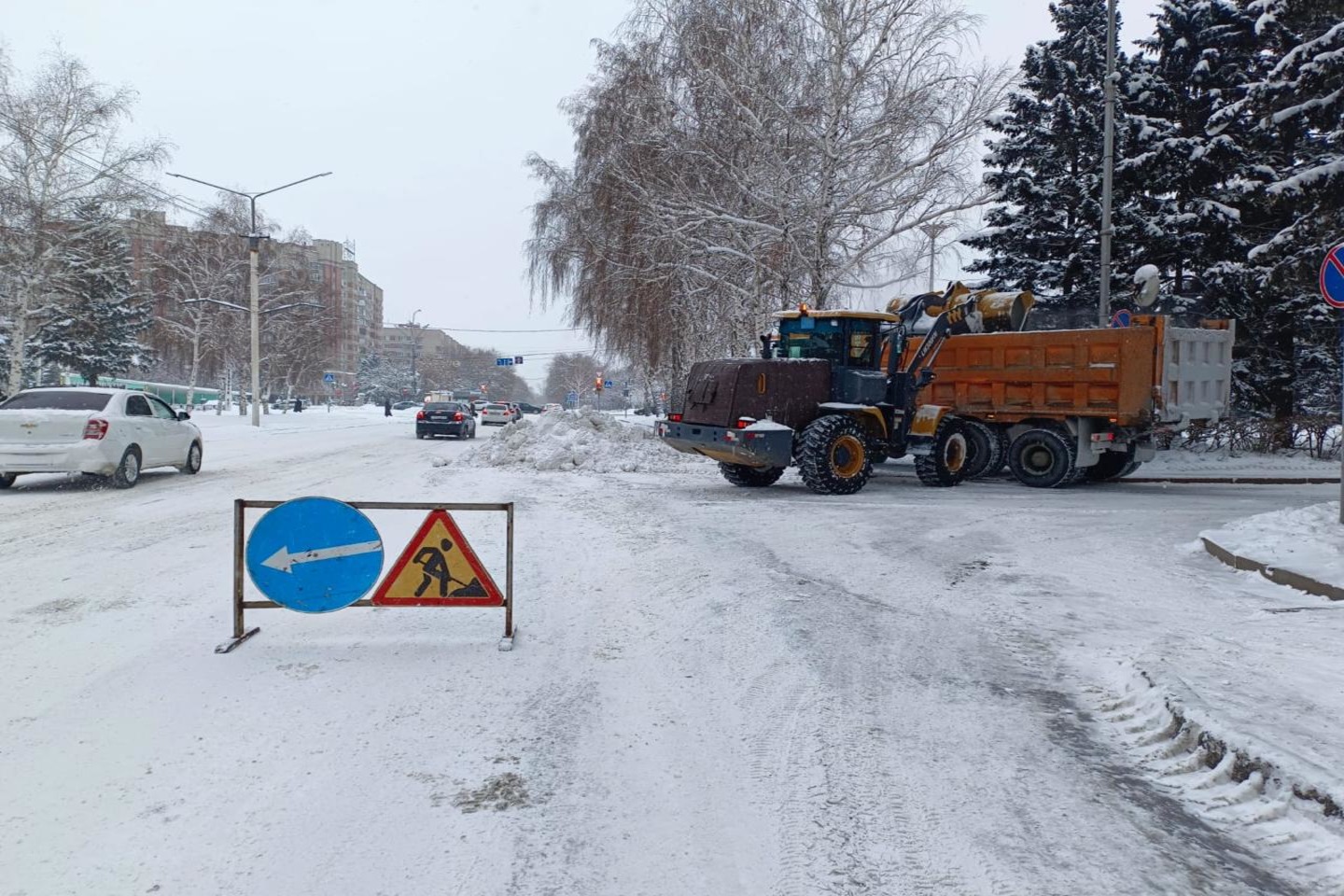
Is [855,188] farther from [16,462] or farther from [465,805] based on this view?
[465,805]

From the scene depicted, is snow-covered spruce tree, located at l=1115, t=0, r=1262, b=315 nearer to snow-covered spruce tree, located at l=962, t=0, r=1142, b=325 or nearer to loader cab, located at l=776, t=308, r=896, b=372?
snow-covered spruce tree, located at l=962, t=0, r=1142, b=325

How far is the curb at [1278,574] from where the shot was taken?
673cm

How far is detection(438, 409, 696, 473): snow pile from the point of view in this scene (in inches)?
701

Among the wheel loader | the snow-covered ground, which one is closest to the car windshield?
the snow-covered ground

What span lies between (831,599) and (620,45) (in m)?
23.2

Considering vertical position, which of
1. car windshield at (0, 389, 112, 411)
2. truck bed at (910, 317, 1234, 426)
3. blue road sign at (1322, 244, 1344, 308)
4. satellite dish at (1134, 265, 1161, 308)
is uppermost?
satellite dish at (1134, 265, 1161, 308)

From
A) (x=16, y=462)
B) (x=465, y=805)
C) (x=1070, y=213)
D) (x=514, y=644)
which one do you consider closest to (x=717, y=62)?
(x=1070, y=213)

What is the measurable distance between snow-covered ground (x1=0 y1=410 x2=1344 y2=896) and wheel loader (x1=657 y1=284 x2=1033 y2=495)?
16.5 ft

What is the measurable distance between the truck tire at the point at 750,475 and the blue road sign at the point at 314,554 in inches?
390

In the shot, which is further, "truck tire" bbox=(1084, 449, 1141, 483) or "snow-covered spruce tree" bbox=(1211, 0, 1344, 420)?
"truck tire" bbox=(1084, 449, 1141, 483)

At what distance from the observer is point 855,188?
2070 cm

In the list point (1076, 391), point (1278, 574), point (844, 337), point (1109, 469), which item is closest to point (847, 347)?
point (844, 337)

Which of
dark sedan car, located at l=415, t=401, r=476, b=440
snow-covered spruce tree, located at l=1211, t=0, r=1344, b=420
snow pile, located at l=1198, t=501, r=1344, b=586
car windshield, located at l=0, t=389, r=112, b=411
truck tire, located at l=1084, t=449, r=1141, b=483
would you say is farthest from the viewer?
dark sedan car, located at l=415, t=401, r=476, b=440

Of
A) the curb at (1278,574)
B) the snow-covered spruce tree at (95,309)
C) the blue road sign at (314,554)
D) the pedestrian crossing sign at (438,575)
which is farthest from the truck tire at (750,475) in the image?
the snow-covered spruce tree at (95,309)
